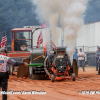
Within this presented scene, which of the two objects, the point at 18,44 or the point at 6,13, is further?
the point at 6,13

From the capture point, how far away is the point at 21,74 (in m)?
10.4

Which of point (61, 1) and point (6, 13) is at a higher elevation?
point (6, 13)

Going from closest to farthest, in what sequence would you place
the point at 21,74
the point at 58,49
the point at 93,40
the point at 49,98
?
the point at 49,98 < the point at 58,49 < the point at 21,74 < the point at 93,40

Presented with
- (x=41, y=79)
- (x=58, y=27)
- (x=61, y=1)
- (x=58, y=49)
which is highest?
(x=61, y=1)

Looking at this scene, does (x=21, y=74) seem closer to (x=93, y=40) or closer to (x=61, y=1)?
(x=61, y=1)

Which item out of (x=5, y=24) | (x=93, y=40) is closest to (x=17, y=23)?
(x=5, y=24)

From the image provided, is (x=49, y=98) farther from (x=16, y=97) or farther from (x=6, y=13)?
(x=6, y=13)

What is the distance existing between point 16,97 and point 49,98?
0.83 metres

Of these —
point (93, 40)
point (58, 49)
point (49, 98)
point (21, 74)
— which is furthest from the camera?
point (93, 40)

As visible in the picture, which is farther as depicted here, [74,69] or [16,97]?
[74,69]

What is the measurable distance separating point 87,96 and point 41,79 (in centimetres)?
363

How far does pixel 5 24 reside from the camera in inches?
1533

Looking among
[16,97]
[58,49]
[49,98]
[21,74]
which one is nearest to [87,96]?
[49,98]

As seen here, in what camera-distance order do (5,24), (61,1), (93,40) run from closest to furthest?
(61,1) → (93,40) → (5,24)
